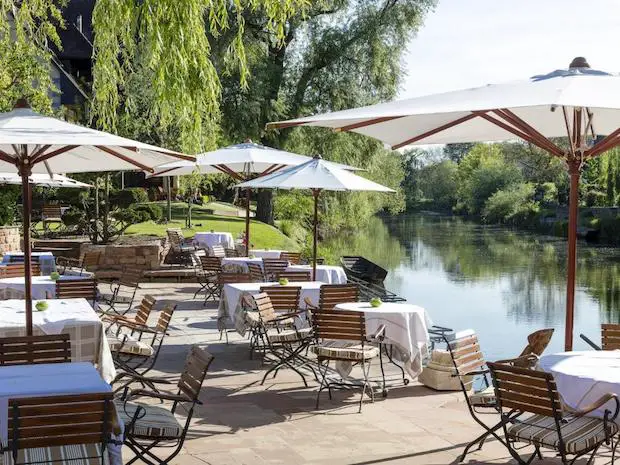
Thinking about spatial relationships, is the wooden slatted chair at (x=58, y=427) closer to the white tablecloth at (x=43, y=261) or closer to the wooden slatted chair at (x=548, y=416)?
the wooden slatted chair at (x=548, y=416)

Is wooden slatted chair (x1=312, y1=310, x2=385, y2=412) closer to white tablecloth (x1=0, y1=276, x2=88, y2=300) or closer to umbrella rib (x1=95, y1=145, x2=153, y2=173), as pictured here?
umbrella rib (x1=95, y1=145, x2=153, y2=173)

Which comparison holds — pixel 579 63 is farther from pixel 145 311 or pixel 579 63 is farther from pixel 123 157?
pixel 145 311

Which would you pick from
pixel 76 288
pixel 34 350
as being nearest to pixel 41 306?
pixel 34 350

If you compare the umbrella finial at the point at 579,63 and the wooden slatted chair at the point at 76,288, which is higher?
the umbrella finial at the point at 579,63

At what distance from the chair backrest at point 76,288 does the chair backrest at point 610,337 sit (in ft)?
18.7

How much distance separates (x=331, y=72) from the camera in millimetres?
27891

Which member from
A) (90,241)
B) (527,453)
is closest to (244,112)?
(90,241)

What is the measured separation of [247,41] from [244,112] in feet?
7.28

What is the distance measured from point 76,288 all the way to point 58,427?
5881 millimetres

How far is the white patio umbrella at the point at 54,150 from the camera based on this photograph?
613 cm

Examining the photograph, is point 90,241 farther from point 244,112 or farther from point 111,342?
point 111,342

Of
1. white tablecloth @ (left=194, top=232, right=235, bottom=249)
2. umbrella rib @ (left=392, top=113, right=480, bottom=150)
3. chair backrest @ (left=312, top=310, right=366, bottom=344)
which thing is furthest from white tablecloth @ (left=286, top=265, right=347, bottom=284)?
white tablecloth @ (left=194, top=232, right=235, bottom=249)

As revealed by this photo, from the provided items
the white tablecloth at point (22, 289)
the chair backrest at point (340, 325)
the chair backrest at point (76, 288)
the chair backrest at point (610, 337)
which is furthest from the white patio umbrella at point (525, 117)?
the white tablecloth at point (22, 289)

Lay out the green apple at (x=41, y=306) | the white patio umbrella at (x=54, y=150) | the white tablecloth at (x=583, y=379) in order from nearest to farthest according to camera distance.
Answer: the white tablecloth at (x=583, y=379) < the white patio umbrella at (x=54, y=150) < the green apple at (x=41, y=306)
